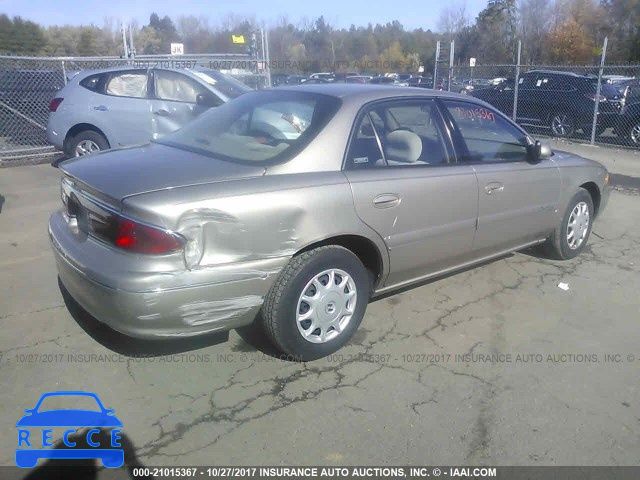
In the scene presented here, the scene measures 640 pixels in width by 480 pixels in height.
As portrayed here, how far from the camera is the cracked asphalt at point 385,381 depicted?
2.71 metres

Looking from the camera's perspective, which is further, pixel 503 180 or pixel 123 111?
pixel 123 111

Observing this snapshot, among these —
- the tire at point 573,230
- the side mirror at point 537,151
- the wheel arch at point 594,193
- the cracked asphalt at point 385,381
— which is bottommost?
the cracked asphalt at point 385,381

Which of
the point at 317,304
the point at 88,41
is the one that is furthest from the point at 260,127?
the point at 88,41

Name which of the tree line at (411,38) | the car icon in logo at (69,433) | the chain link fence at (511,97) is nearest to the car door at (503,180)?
the car icon in logo at (69,433)

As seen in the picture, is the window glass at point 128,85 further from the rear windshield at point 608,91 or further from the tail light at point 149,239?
the rear windshield at point 608,91

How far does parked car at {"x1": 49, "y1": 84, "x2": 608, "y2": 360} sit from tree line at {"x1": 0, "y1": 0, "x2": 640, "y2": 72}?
2283cm

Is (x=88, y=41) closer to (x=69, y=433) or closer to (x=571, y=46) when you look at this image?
(x=571, y=46)

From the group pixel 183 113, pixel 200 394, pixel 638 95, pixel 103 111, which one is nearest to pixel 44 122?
pixel 103 111

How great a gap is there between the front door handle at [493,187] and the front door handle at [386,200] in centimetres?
94

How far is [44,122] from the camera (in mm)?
11039

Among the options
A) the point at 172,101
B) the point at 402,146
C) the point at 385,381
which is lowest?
the point at 385,381

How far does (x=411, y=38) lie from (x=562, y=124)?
34.6 m

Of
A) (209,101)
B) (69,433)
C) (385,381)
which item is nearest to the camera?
(69,433)

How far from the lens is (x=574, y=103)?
44.2ft
